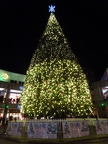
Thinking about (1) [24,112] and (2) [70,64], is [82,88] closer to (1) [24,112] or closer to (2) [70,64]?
(2) [70,64]

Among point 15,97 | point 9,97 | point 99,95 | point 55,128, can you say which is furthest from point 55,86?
point 99,95

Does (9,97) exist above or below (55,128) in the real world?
above

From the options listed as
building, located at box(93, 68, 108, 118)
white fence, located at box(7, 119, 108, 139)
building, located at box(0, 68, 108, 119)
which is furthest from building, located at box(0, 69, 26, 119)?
white fence, located at box(7, 119, 108, 139)

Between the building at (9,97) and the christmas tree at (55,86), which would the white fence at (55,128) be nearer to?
the christmas tree at (55,86)

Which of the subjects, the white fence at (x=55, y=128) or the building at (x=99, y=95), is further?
the building at (x=99, y=95)

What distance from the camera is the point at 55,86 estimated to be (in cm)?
1198

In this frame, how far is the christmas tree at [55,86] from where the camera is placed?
1150 cm

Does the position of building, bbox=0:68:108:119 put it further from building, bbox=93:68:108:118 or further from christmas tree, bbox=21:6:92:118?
christmas tree, bbox=21:6:92:118

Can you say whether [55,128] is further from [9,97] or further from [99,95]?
[99,95]

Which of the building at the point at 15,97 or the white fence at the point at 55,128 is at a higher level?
the building at the point at 15,97

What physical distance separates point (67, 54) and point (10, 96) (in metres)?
24.4

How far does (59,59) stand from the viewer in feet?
45.0

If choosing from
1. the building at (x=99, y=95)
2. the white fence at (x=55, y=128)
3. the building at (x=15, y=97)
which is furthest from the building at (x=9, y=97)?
the white fence at (x=55, y=128)

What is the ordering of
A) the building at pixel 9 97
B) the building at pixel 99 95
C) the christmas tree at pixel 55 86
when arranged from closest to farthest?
the christmas tree at pixel 55 86 → the building at pixel 9 97 → the building at pixel 99 95
